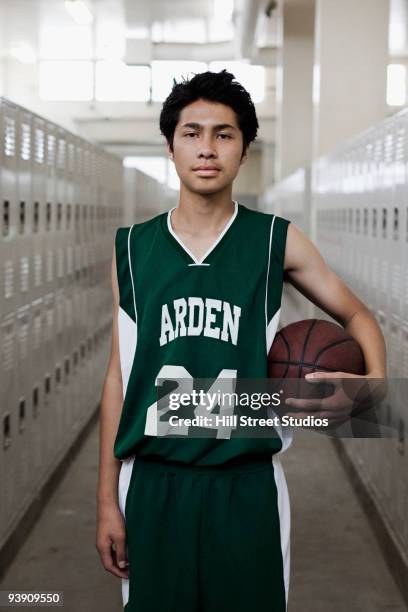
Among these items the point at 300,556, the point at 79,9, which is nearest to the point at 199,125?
the point at 300,556

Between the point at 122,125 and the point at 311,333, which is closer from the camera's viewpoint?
the point at 311,333

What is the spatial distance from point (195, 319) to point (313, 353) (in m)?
0.23

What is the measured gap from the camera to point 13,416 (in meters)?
3.51

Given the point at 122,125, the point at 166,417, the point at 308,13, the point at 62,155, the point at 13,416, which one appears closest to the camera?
the point at 166,417

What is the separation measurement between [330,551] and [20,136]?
2.16 meters

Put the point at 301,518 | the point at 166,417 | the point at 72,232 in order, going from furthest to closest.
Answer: the point at 72,232 → the point at 301,518 → the point at 166,417

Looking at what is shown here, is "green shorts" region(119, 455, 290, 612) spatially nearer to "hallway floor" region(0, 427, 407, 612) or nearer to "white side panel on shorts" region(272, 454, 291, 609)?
"white side panel on shorts" region(272, 454, 291, 609)

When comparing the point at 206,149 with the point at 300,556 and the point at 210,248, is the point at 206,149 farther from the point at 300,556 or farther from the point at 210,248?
the point at 300,556

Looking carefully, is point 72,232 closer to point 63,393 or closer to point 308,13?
point 63,393

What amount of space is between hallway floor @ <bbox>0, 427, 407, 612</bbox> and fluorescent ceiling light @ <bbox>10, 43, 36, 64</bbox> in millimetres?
14168

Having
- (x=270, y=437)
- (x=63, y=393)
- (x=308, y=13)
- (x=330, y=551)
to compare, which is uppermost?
(x=308, y=13)

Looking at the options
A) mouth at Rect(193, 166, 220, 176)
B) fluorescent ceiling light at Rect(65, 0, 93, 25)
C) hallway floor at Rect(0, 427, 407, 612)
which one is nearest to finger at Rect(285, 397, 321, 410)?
mouth at Rect(193, 166, 220, 176)

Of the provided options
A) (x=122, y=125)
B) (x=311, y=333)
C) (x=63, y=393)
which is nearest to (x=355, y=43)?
(x=63, y=393)

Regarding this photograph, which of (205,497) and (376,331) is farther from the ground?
(376,331)
